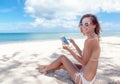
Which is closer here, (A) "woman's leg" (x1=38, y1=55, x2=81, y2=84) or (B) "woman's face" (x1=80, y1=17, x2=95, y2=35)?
(B) "woman's face" (x1=80, y1=17, x2=95, y2=35)

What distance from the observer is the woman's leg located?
3798mm

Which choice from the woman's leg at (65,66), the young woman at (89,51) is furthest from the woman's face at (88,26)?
the woman's leg at (65,66)

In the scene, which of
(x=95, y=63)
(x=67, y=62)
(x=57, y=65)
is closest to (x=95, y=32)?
(x=95, y=63)

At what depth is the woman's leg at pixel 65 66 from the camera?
3.80 meters

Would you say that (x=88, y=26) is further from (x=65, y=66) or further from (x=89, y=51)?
(x=65, y=66)

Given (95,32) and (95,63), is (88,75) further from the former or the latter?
(95,32)

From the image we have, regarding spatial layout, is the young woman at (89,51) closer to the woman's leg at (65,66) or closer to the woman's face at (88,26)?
the woman's face at (88,26)

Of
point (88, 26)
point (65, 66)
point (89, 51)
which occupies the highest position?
point (88, 26)

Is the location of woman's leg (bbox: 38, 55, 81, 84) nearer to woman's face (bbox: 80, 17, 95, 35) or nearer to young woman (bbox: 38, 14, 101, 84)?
young woman (bbox: 38, 14, 101, 84)

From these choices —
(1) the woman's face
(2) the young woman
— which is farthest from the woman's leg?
(1) the woman's face

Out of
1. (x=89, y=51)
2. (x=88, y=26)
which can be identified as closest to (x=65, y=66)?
(x=89, y=51)

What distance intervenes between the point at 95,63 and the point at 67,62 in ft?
2.01

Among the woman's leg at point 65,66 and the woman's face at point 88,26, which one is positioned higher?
the woman's face at point 88,26

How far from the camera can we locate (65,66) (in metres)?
3.95
